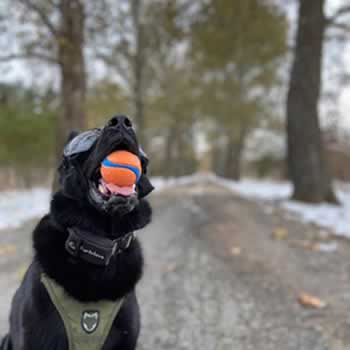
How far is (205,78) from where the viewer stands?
22.5m

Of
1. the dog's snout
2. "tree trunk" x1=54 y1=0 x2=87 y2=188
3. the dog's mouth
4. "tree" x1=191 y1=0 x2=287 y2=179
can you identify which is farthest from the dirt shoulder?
"tree" x1=191 y1=0 x2=287 y2=179

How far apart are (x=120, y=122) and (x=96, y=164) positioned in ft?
0.73

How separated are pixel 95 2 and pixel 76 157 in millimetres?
7335

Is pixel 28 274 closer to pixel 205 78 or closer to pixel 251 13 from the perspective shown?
pixel 251 13

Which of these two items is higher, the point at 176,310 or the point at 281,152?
the point at 176,310

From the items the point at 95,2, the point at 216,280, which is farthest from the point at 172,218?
the point at 95,2

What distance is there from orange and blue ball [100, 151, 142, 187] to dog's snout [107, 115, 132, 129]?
123 mm

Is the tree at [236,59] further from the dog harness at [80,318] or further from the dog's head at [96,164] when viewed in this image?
the dog harness at [80,318]

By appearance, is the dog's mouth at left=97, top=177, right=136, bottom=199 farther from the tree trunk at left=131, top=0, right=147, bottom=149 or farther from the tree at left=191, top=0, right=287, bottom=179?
the tree trunk at left=131, top=0, right=147, bottom=149

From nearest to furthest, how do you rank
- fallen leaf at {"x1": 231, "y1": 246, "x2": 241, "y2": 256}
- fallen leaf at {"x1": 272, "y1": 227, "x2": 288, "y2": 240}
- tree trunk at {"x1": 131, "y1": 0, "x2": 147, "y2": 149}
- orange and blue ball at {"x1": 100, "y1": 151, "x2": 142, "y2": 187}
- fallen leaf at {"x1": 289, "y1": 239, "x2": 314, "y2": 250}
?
orange and blue ball at {"x1": 100, "y1": 151, "x2": 142, "y2": 187}, fallen leaf at {"x1": 231, "y1": 246, "x2": 241, "y2": 256}, fallen leaf at {"x1": 289, "y1": 239, "x2": 314, "y2": 250}, fallen leaf at {"x1": 272, "y1": 227, "x2": 288, "y2": 240}, tree trunk at {"x1": 131, "y1": 0, "x2": 147, "y2": 149}

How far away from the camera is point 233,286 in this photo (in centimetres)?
414

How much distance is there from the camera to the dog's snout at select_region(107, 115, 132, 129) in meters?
1.71

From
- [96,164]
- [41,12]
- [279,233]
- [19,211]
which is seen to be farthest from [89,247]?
[19,211]

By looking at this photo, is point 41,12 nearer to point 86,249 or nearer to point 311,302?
point 86,249
